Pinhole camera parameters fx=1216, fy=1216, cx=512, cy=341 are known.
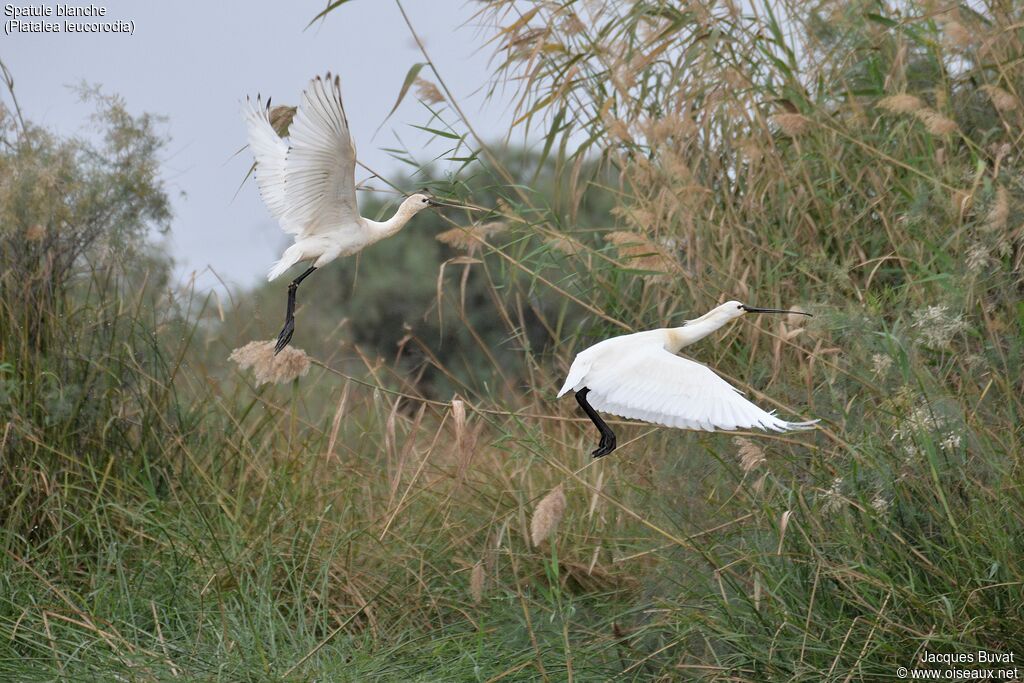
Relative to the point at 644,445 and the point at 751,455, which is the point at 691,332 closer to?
the point at 751,455

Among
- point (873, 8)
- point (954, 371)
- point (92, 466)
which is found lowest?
point (954, 371)

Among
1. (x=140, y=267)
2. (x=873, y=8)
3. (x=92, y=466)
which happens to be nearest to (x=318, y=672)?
(x=92, y=466)

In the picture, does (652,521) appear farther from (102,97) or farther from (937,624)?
(102,97)

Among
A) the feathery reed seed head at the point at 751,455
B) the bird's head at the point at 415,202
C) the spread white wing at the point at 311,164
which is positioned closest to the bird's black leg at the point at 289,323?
the spread white wing at the point at 311,164

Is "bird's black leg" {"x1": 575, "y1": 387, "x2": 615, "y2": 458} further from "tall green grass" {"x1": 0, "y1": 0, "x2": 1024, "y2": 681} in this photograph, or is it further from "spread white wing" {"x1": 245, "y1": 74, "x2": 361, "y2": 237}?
"spread white wing" {"x1": 245, "y1": 74, "x2": 361, "y2": 237}

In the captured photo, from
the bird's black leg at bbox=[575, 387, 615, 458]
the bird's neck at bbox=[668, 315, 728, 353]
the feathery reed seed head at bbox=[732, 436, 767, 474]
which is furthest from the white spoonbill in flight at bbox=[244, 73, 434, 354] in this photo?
the feathery reed seed head at bbox=[732, 436, 767, 474]

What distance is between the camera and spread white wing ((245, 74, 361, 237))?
143 inches

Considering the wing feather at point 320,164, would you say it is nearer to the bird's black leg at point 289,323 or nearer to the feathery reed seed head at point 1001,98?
the bird's black leg at point 289,323

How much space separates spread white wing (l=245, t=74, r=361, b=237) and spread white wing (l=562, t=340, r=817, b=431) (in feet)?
3.24

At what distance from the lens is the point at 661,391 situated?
10.8 feet

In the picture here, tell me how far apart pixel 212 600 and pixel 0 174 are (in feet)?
7.09

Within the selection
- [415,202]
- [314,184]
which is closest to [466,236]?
[415,202]

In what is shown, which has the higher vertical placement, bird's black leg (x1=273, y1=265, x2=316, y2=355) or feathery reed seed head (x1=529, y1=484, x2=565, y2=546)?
bird's black leg (x1=273, y1=265, x2=316, y2=355)

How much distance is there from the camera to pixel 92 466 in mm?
5082
